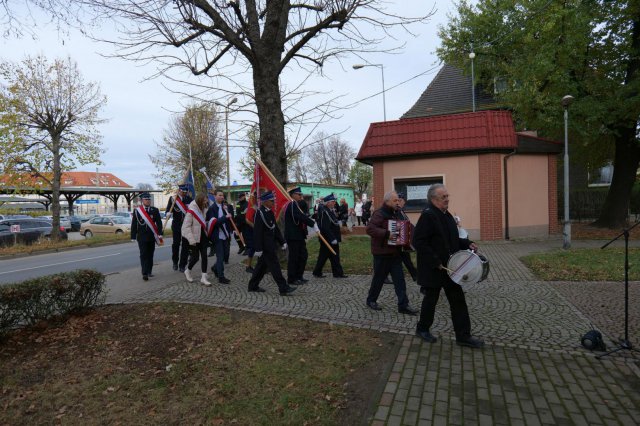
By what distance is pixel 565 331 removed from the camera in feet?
16.5

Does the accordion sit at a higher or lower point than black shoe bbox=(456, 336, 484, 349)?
higher

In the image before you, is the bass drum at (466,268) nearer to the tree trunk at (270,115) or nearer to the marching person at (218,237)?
the marching person at (218,237)

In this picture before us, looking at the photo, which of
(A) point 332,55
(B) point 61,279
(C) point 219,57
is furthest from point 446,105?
(B) point 61,279

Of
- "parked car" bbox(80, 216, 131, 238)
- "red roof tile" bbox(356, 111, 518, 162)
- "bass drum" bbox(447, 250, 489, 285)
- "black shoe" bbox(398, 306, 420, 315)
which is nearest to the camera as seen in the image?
"bass drum" bbox(447, 250, 489, 285)

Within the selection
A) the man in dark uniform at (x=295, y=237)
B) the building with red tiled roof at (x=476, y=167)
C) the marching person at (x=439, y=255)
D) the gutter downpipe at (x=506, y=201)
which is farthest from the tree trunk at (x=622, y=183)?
the marching person at (x=439, y=255)

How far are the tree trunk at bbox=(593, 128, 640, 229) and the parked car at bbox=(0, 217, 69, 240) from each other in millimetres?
26379

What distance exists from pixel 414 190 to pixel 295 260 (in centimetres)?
861

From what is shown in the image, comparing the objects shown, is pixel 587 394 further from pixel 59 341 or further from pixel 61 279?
pixel 61 279

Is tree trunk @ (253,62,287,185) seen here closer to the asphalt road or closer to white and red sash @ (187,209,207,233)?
white and red sash @ (187,209,207,233)

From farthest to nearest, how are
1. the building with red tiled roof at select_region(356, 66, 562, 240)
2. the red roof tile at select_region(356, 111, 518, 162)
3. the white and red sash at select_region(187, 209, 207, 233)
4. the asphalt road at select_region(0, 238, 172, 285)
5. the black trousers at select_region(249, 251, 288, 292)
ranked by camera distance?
1. the building with red tiled roof at select_region(356, 66, 562, 240)
2. the red roof tile at select_region(356, 111, 518, 162)
3. the asphalt road at select_region(0, 238, 172, 285)
4. the white and red sash at select_region(187, 209, 207, 233)
5. the black trousers at select_region(249, 251, 288, 292)

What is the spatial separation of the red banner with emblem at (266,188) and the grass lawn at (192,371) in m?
3.26

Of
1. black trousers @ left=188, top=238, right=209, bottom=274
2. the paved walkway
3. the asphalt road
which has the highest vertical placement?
black trousers @ left=188, top=238, right=209, bottom=274

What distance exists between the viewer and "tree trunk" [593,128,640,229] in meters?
17.2

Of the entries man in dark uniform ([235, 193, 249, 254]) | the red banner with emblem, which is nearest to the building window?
man in dark uniform ([235, 193, 249, 254])
